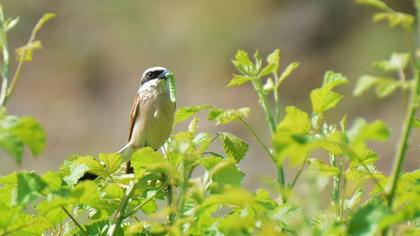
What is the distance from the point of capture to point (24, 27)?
11984mm

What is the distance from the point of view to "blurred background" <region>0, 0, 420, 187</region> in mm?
10773

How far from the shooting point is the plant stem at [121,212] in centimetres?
146

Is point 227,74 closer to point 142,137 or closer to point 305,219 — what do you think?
point 142,137

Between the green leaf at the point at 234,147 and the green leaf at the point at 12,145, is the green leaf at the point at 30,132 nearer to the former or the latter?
the green leaf at the point at 12,145

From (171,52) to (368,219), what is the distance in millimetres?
10681

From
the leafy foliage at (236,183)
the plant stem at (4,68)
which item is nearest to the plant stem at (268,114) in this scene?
the leafy foliage at (236,183)

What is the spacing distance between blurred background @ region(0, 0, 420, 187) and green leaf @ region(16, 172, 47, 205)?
873cm

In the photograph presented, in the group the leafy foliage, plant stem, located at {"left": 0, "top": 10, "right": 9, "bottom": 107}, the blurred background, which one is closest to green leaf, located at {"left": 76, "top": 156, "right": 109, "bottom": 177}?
the leafy foliage

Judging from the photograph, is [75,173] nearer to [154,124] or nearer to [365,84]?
[365,84]

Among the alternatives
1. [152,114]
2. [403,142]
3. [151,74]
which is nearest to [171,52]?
[151,74]

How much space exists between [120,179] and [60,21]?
11174 mm

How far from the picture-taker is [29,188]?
124cm

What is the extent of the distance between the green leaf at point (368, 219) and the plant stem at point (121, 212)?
46 cm

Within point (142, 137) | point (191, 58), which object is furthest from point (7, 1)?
point (142, 137)
